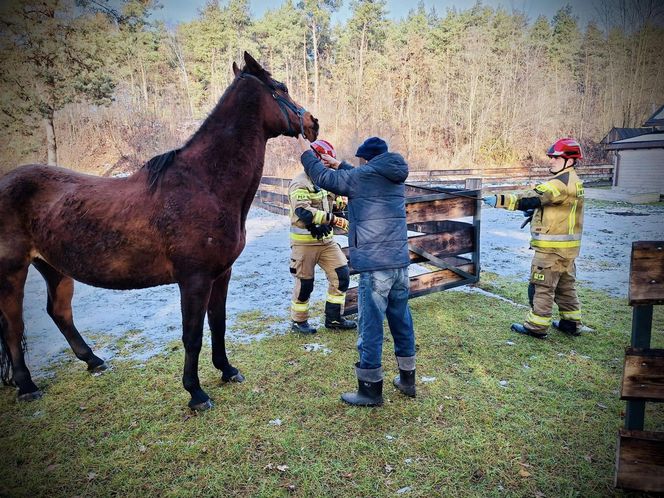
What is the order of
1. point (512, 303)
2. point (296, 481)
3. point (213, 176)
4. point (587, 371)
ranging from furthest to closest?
point (512, 303) < point (587, 371) < point (213, 176) < point (296, 481)

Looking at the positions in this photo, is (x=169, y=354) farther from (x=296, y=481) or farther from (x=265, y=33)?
(x=265, y=33)

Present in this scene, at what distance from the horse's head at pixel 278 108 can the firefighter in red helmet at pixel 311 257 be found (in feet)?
3.60

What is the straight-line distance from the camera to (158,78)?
1348 inches

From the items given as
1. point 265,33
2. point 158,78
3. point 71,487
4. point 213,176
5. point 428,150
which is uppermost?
point 265,33

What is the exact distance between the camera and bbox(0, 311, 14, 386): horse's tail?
3539 mm

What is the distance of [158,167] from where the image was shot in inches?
127

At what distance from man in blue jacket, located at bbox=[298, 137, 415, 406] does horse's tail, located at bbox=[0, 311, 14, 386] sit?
3.23 m

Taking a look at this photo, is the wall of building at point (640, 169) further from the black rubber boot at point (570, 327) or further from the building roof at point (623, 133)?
the black rubber boot at point (570, 327)

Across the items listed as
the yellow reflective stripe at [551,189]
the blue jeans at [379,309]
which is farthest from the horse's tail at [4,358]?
the yellow reflective stripe at [551,189]

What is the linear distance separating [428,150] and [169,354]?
121ft

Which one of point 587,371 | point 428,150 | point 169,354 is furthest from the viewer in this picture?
point 428,150

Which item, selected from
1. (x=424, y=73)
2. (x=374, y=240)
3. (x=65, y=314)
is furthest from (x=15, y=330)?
(x=424, y=73)

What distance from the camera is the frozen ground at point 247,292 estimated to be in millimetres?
4812

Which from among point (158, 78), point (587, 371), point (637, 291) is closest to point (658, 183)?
point (587, 371)
